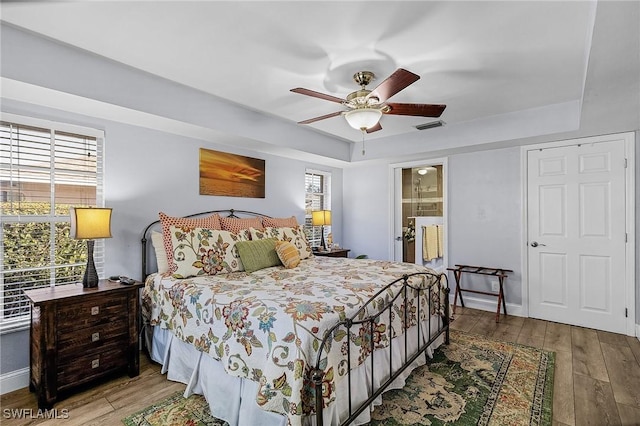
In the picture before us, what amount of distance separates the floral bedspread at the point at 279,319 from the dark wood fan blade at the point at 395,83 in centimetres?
142

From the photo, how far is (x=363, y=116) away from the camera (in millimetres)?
2535

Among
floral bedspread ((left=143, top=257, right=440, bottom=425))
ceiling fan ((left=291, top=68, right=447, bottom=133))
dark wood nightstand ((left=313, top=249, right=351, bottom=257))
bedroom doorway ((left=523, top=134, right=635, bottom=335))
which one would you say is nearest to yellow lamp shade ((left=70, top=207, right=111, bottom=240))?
floral bedspread ((left=143, top=257, right=440, bottom=425))

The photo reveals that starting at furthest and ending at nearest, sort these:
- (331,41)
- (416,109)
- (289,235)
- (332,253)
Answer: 1. (332,253)
2. (289,235)
3. (416,109)
4. (331,41)

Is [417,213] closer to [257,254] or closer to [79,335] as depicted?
[257,254]

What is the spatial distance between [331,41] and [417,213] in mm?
3707

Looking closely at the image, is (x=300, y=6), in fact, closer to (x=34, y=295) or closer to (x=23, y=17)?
(x=23, y=17)

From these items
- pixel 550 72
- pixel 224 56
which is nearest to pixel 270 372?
pixel 224 56

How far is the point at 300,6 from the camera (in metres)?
1.84

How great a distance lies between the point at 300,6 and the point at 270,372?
2031mm

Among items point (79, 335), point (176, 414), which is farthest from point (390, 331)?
point (79, 335)

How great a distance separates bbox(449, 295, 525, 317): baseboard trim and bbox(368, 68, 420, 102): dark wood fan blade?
11.0 ft

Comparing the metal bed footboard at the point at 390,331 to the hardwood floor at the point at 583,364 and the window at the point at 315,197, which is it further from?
the window at the point at 315,197

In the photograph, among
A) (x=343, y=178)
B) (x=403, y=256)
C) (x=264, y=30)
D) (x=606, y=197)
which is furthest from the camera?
(x=343, y=178)

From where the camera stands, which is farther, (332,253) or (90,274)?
(332,253)
